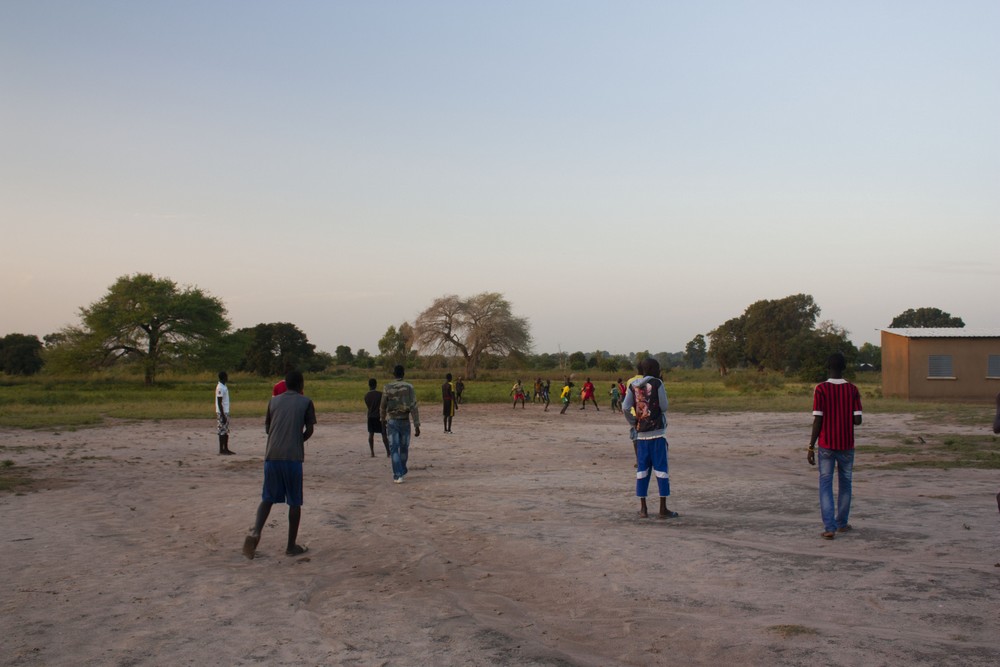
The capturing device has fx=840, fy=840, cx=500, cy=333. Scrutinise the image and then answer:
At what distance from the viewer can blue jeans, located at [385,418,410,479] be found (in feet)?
45.1

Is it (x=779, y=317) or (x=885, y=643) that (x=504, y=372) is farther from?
(x=885, y=643)

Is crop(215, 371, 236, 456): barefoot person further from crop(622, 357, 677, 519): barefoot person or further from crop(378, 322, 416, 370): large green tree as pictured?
crop(378, 322, 416, 370): large green tree

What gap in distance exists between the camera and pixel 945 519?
940cm

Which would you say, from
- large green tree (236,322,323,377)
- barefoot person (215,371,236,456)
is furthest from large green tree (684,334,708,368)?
barefoot person (215,371,236,456)

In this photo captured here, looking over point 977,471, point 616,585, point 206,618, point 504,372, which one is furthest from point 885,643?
point 504,372

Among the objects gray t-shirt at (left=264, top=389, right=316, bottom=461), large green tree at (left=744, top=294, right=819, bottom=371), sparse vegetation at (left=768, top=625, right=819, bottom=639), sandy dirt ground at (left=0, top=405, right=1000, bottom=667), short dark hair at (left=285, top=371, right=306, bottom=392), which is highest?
large green tree at (left=744, top=294, right=819, bottom=371)

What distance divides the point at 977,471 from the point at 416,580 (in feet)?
35.9

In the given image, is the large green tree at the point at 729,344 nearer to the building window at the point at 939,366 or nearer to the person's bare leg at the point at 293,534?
the building window at the point at 939,366

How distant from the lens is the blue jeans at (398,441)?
13.8m

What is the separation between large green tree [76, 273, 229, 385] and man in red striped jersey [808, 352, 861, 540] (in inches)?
2248

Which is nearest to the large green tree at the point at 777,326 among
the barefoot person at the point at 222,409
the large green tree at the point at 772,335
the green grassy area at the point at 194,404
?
the large green tree at the point at 772,335

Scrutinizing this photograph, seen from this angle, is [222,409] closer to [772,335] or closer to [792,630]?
[792,630]

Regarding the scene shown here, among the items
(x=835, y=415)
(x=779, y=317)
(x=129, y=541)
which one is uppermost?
(x=779, y=317)

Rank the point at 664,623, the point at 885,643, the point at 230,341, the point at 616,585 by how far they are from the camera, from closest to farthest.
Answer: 1. the point at 885,643
2. the point at 664,623
3. the point at 616,585
4. the point at 230,341
